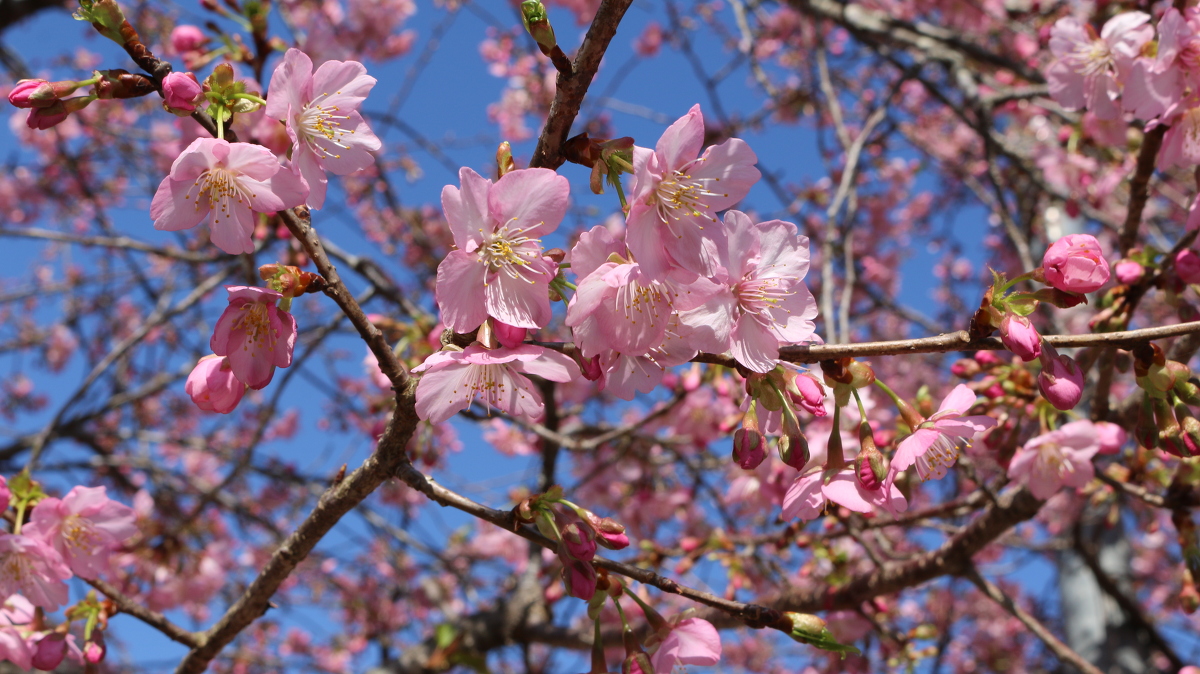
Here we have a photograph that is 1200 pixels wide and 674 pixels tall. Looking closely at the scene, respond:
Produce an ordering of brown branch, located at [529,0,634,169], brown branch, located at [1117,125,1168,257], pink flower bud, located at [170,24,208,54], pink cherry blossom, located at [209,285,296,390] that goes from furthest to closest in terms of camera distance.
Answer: pink flower bud, located at [170,24,208,54] < brown branch, located at [1117,125,1168,257] < pink cherry blossom, located at [209,285,296,390] < brown branch, located at [529,0,634,169]

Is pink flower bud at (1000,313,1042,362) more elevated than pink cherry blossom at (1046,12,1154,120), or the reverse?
pink cherry blossom at (1046,12,1154,120)

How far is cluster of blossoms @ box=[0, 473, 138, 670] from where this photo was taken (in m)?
1.46

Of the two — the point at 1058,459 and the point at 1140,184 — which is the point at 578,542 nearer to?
the point at 1058,459

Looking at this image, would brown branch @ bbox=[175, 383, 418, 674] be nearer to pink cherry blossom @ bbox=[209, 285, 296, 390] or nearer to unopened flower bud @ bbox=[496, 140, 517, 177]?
pink cherry blossom @ bbox=[209, 285, 296, 390]

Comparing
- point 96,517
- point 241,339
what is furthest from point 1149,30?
point 96,517

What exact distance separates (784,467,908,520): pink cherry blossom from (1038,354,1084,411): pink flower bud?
0.91ft

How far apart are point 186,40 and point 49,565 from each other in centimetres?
152

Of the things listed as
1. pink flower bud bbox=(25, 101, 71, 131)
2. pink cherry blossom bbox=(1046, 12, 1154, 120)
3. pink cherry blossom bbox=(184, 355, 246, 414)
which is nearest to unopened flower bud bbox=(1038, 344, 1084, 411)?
pink cherry blossom bbox=(1046, 12, 1154, 120)

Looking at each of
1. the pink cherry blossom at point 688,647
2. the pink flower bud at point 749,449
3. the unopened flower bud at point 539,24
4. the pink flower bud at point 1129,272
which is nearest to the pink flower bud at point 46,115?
the unopened flower bud at point 539,24

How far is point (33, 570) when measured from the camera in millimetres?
1497

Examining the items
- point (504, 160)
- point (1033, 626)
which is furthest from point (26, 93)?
point (1033, 626)

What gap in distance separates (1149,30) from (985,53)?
145cm

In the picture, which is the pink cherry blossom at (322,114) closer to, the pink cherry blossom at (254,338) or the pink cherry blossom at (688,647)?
the pink cherry blossom at (254,338)

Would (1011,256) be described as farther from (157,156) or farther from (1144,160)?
(157,156)
